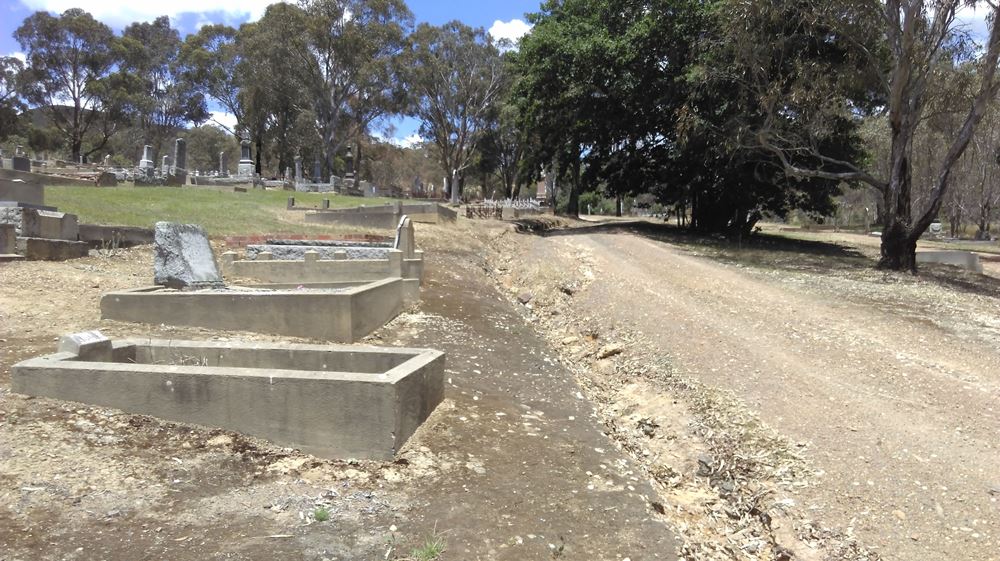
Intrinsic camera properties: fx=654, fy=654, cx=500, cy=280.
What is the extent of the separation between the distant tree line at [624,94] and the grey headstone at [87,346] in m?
17.8

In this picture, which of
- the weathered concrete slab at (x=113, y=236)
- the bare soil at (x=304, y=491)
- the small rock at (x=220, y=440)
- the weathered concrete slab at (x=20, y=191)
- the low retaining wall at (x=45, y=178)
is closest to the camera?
the bare soil at (x=304, y=491)

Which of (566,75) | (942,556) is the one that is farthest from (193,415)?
(566,75)

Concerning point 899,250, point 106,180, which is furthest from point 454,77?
point 899,250

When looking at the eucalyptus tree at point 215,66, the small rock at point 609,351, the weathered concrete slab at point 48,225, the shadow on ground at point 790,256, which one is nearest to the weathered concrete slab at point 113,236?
the weathered concrete slab at point 48,225

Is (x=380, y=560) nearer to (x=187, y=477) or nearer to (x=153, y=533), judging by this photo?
(x=153, y=533)

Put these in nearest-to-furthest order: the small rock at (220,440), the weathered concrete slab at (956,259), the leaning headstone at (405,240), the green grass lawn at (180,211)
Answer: the small rock at (220,440)
the leaning headstone at (405,240)
the green grass lawn at (180,211)
the weathered concrete slab at (956,259)

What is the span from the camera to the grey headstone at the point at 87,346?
210 inches

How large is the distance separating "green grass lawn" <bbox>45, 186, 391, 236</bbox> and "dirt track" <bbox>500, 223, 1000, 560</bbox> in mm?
10808

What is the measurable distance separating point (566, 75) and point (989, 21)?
1412 cm

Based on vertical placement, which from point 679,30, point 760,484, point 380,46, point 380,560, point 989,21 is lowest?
point 760,484

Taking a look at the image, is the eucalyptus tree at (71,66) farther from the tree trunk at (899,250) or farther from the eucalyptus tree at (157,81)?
the tree trunk at (899,250)

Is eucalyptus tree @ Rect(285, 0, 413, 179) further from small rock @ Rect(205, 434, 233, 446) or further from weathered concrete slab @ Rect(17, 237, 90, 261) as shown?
small rock @ Rect(205, 434, 233, 446)

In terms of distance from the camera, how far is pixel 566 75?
26.4 metres

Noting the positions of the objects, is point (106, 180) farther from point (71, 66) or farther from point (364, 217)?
point (71, 66)
